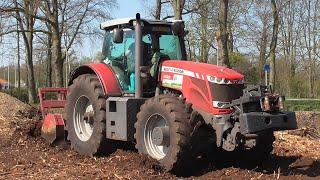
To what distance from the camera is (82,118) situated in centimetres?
953

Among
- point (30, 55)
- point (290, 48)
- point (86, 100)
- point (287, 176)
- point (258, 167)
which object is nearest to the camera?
point (287, 176)

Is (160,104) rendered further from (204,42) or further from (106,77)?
(204,42)

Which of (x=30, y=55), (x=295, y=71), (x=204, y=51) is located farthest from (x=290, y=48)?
(x=30, y=55)

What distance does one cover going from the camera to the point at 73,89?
9484mm

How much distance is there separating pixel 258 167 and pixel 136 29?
2.94m

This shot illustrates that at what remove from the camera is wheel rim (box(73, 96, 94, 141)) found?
9.35 meters

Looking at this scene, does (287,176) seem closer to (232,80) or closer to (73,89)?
(232,80)

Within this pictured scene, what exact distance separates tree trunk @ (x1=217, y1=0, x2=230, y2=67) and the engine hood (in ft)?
40.0

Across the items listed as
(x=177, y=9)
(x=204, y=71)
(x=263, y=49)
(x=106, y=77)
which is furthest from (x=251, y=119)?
(x=263, y=49)

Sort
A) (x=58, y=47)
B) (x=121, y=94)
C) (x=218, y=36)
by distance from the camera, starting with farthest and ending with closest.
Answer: (x=58, y=47)
(x=218, y=36)
(x=121, y=94)

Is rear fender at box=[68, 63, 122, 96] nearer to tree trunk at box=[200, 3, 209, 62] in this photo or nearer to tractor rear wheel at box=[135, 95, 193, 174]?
tractor rear wheel at box=[135, 95, 193, 174]

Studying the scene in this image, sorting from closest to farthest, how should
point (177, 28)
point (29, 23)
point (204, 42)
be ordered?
point (177, 28), point (29, 23), point (204, 42)

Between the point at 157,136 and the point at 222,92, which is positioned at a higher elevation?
the point at 222,92

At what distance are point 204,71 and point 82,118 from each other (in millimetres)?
3022
